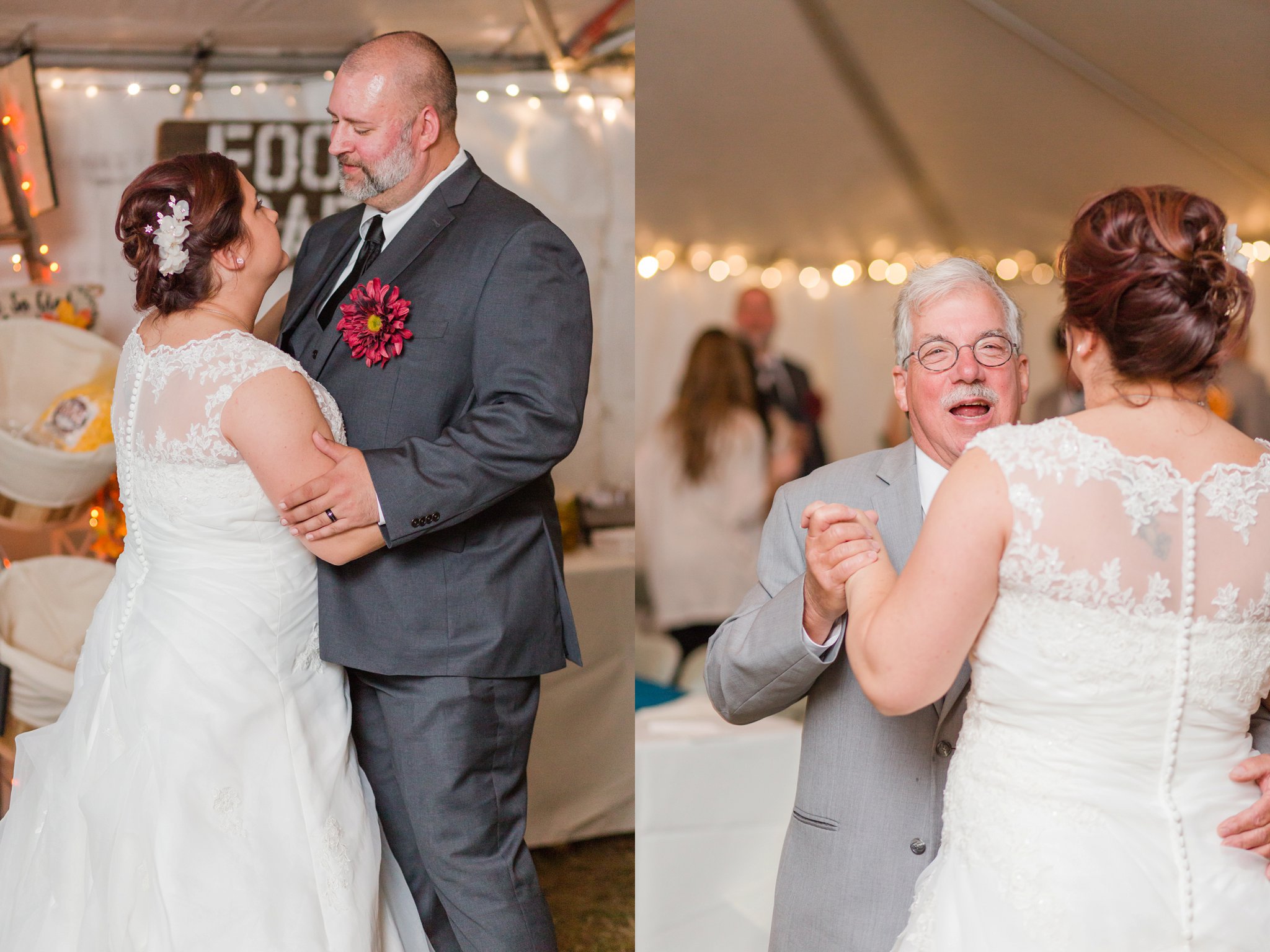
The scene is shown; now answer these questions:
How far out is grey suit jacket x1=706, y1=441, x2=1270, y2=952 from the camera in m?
1.68

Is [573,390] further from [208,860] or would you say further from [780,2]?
[780,2]

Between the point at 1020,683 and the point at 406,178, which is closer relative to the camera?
the point at 1020,683

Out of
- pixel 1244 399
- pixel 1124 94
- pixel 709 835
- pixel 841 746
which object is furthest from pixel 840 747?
pixel 1244 399

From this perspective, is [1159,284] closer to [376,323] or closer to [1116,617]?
[1116,617]

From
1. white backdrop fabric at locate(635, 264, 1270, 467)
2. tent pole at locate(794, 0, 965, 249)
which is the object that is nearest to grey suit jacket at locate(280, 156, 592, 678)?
tent pole at locate(794, 0, 965, 249)

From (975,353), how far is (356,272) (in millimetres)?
1173

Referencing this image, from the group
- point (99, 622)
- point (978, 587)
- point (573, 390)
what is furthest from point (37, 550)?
point (978, 587)

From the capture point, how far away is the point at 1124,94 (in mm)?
4957

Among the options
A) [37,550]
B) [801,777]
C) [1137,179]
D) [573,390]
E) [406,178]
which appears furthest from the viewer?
[1137,179]

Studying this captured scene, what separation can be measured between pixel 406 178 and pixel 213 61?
178 centimetres

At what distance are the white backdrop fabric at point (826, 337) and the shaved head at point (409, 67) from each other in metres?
4.01

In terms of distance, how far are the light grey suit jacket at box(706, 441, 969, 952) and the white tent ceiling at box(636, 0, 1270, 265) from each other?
3.21m

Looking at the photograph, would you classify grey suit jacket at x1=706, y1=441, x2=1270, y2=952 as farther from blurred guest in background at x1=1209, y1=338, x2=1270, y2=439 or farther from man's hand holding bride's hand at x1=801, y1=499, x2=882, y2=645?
blurred guest in background at x1=1209, y1=338, x2=1270, y2=439

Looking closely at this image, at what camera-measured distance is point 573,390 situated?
82.3 inches
